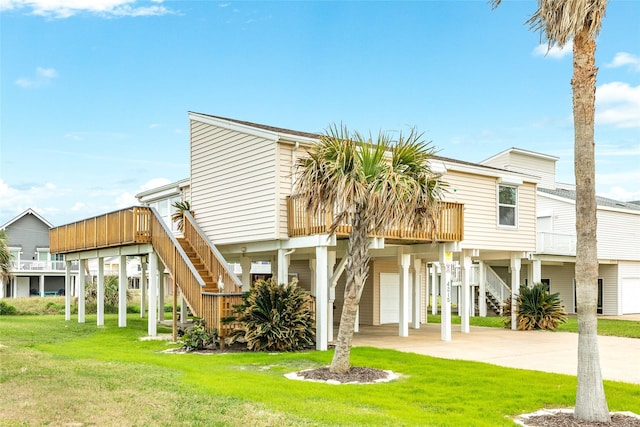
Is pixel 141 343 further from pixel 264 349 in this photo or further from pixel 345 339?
pixel 345 339

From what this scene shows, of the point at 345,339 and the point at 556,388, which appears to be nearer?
the point at 556,388

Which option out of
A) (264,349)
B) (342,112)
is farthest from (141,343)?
(342,112)

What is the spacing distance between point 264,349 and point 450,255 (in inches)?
270

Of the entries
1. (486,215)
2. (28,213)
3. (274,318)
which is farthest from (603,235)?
(28,213)

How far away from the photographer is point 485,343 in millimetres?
19172

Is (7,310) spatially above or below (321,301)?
below

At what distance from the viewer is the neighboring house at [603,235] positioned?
34500mm

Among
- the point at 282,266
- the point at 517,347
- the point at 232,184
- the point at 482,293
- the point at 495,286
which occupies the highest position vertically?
the point at 232,184

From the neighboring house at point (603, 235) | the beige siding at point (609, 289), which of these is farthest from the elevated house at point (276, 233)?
the beige siding at point (609, 289)

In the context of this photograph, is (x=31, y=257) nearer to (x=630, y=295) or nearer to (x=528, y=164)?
(x=528, y=164)

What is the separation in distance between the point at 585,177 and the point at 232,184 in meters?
12.8

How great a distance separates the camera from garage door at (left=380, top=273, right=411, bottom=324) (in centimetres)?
2764

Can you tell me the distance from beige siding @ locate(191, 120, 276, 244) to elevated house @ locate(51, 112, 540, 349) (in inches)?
1.3

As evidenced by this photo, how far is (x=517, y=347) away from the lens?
18.2 m
